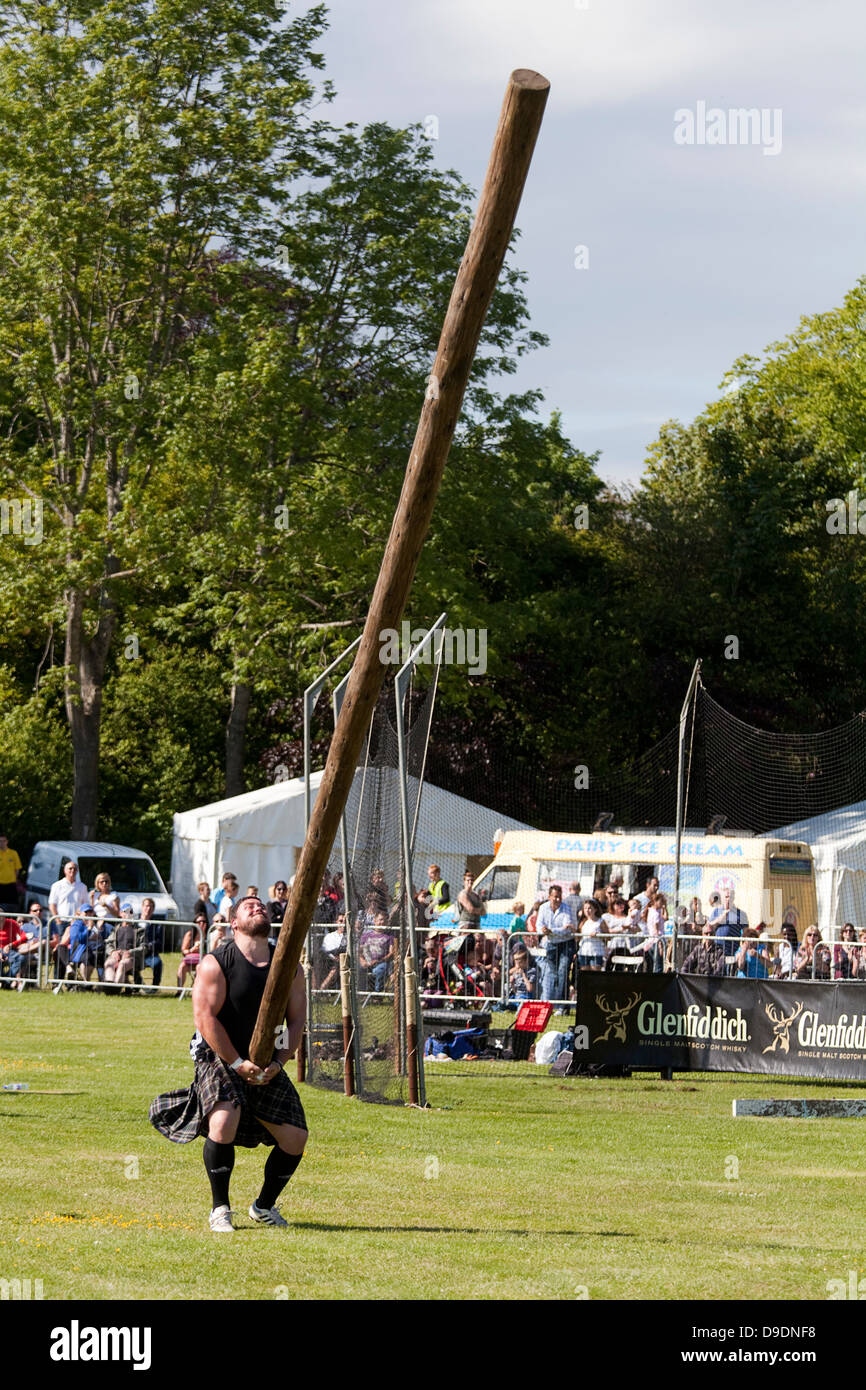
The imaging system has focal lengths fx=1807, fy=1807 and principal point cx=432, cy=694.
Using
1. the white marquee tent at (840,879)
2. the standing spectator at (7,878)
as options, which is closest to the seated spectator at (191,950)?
the standing spectator at (7,878)

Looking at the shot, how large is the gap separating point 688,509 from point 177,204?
1287cm

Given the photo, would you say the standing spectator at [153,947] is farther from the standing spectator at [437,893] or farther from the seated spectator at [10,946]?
the standing spectator at [437,893]

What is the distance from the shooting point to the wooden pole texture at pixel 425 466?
527cm

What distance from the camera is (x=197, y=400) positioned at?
31328 millimetres

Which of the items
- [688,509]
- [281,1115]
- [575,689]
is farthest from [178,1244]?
[688,509]

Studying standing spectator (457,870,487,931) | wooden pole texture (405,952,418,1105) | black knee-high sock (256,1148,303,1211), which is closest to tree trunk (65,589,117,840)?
standing spectator (457,870,487,931)

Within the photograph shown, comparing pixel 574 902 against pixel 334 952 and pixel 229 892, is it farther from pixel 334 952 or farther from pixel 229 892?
pixel 334 952

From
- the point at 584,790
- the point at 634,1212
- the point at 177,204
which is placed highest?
the point at 177,204

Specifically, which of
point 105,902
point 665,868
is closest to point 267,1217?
point 105,902

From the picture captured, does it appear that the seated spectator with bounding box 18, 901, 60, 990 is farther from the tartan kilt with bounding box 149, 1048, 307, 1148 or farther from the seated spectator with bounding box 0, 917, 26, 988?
the tartan kilt with bounding box 149, 1048, 307, 1148

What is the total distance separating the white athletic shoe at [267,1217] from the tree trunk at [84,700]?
2499 cm

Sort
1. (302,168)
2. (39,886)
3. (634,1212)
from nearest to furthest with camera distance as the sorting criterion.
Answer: (634,1212) < (39,886) < (302,168)

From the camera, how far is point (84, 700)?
33.2 metres
